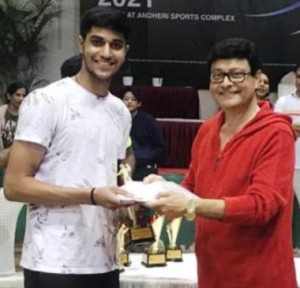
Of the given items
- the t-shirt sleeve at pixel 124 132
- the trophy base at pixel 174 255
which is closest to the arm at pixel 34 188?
the t-shirt sleeve at pixel 124 132

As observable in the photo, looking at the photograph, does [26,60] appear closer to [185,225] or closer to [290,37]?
[290,37]

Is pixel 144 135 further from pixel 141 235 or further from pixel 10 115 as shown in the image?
pixel 141 235

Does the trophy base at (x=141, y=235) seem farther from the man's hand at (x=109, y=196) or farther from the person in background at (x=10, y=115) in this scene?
the person in background at (x=10, y=115)

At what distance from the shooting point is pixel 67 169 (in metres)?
1.89

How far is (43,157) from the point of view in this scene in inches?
74.5

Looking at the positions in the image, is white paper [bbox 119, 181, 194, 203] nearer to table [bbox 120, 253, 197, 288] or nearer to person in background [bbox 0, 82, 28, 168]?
table [bbox 120, 253, 197, 288]

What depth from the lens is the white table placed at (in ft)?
8.77

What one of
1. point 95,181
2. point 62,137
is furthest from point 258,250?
point 62,137

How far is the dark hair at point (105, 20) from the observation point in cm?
190

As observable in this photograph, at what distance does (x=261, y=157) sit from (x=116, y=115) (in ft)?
1.30

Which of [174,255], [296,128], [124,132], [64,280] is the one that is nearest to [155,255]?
[174,255]

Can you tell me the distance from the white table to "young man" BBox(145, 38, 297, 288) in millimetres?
663

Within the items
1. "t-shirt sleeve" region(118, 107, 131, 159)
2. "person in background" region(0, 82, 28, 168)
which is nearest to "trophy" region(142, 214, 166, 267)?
"t-shirt sleeve" region(118, 107, 131, 159)

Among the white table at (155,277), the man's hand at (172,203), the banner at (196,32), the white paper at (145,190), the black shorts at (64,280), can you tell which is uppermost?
the banner at (196,32)
